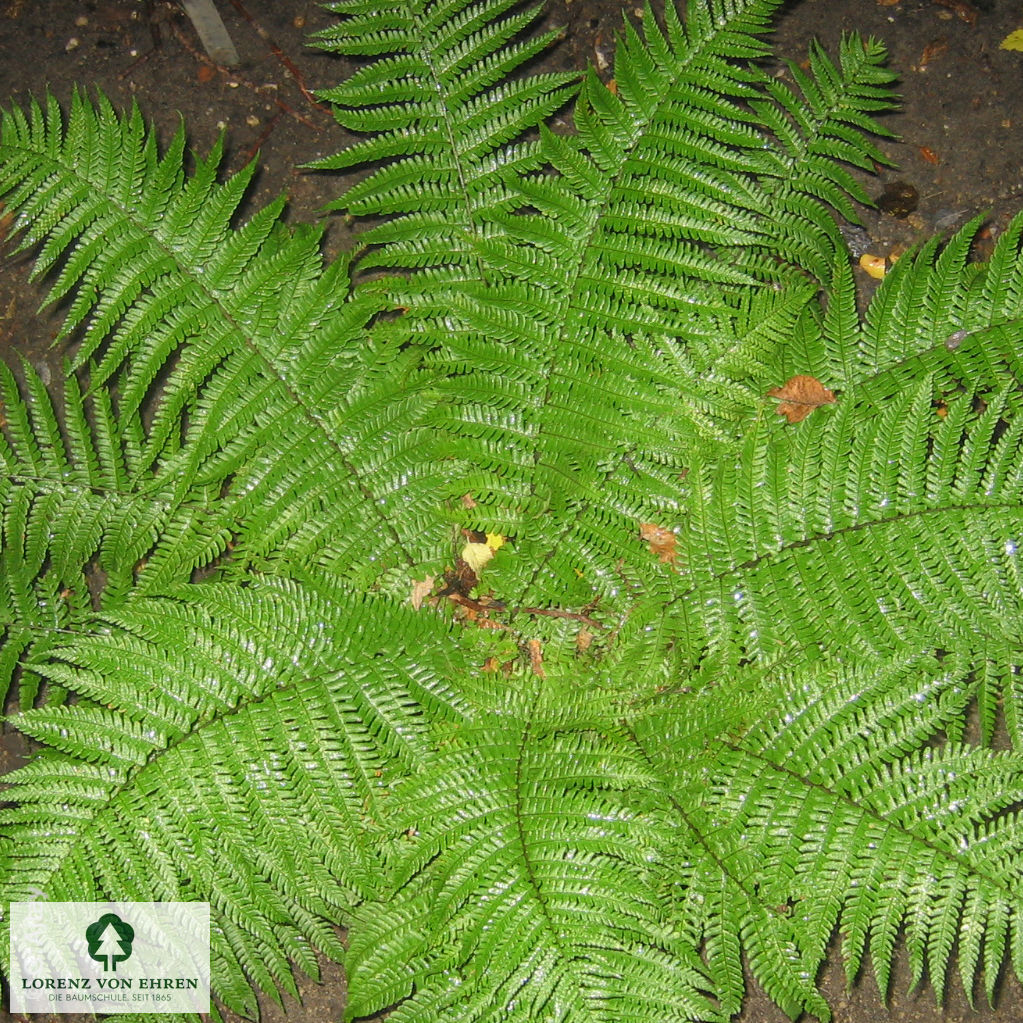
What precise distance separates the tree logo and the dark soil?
2.02m

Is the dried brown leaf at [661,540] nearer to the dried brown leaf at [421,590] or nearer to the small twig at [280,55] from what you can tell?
the dried brown leaf at [421,590]

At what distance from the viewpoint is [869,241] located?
11.0 ft

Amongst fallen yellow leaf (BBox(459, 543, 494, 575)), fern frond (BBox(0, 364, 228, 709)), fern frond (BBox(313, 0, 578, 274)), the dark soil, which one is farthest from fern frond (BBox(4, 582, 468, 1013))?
the dark soil

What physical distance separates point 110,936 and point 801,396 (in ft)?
8.07

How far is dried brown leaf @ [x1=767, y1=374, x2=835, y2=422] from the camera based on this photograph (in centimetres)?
281

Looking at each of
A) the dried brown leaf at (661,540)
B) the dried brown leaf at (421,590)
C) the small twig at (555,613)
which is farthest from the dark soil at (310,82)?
the small twig at (555,613)

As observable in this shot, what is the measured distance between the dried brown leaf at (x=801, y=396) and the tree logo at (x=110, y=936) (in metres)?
2.29

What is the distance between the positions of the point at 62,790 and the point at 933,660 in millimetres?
2092

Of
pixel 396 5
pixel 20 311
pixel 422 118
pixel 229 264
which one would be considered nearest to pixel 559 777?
pixel 229 264

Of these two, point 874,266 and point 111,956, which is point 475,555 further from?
point 874,266

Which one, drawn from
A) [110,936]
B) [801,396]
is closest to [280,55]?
[801,396]

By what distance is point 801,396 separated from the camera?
283cm

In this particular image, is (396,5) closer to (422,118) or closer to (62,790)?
(422,118)

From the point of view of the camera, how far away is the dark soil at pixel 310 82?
11.0 feet
